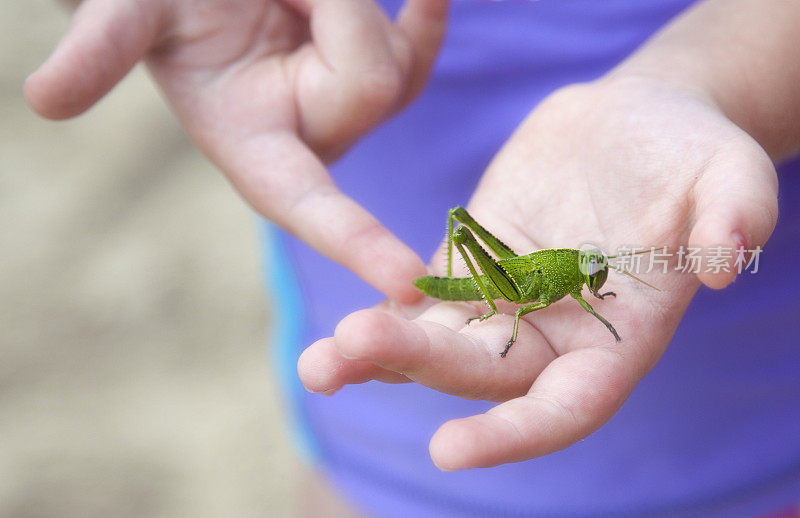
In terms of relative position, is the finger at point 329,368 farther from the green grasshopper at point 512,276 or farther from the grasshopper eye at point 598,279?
the grasshopper eye at point 598,279

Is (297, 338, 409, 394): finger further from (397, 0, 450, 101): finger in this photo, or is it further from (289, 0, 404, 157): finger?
(397, 0, 450, 101): finger

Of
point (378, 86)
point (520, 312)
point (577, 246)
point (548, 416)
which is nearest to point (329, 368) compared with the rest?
point (548, 416)

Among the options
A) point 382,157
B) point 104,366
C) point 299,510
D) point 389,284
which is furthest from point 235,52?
point 104,366

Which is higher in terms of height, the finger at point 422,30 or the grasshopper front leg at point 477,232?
the finger at point 422,30

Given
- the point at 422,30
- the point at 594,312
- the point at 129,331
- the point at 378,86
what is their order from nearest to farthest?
the point at 594,312, the point at 378,86, the point at 422,30, the point at 129,331

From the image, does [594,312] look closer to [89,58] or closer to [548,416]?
[548,416]

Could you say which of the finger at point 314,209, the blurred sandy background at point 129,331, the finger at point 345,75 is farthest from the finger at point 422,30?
the blurred sandy background at point 129,331

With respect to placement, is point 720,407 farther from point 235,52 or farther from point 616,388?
point 235,52

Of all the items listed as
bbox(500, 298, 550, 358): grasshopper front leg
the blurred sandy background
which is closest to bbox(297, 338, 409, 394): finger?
bbox(500, 298, 550, 358): grasshopper front leg
